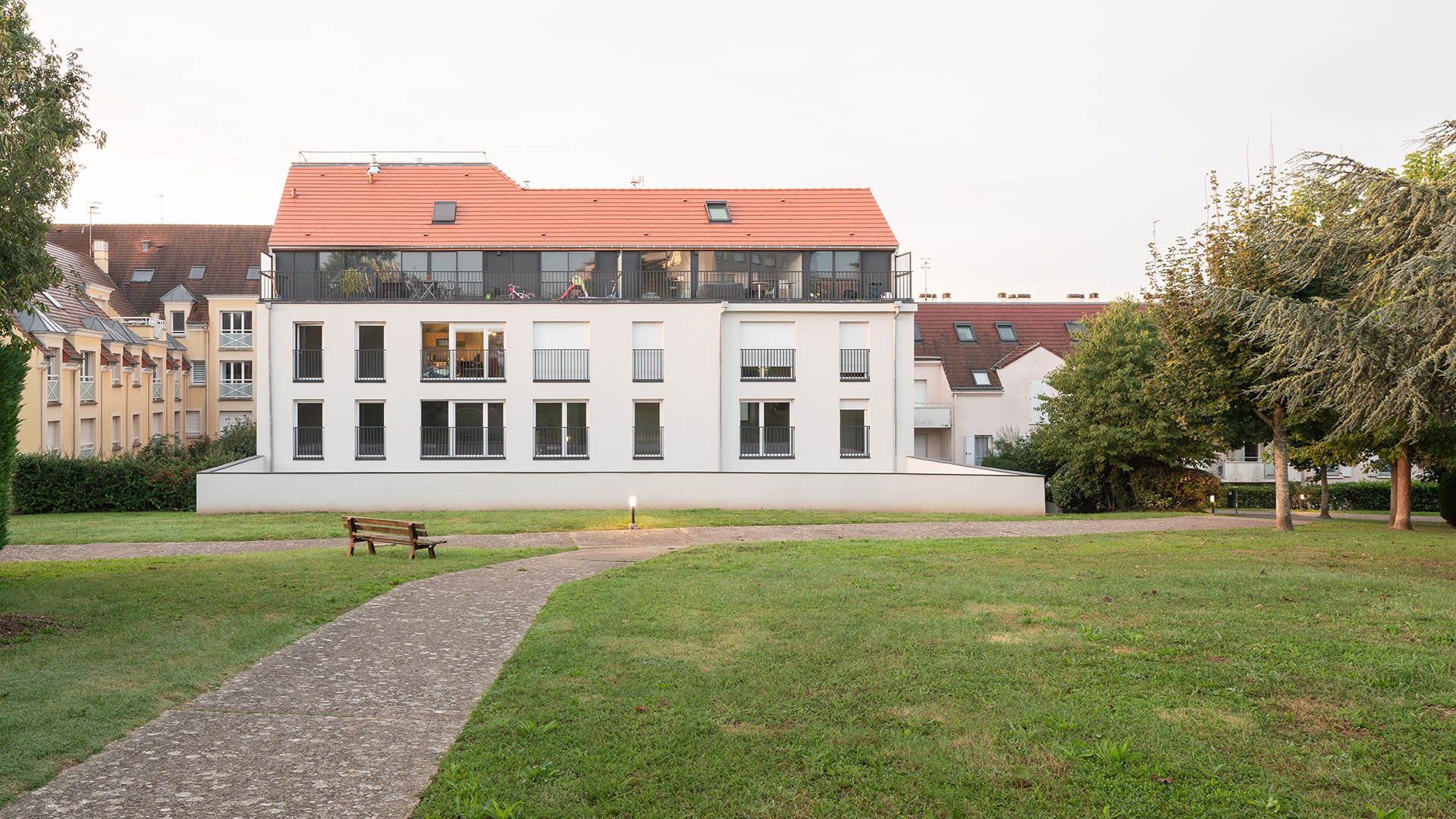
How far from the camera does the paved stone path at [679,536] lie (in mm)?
16953

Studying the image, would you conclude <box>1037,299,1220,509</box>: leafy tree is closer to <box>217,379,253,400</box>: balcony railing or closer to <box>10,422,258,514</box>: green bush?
<box>10,422,258,514</box>: green bush

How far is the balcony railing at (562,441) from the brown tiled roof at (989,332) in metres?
20.2

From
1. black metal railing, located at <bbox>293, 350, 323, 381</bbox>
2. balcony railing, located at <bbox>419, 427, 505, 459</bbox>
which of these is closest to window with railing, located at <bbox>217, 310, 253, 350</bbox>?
black metal railing, located at <bbox>293, 350, 323, 381</bbox>

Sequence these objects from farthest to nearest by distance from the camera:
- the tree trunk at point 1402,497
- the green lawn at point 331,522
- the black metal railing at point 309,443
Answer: the black metal railing at point 309,443 → the tree trunk at point 1402,497 → the green lawn at point 331,522

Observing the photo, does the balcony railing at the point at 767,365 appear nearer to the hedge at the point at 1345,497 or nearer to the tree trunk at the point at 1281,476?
the tree trunk at the point at 1281,476

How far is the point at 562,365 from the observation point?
100 ft

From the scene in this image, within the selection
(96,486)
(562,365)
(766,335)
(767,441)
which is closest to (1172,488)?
(767,441)

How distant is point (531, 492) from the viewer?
24234 millimetres

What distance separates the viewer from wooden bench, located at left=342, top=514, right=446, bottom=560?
1507 centimetres

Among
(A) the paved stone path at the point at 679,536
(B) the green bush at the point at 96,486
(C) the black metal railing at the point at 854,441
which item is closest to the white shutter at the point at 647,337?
(C) the black metal railing at the point at 854,441

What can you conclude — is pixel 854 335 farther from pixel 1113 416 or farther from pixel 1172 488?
pixel 1172 488

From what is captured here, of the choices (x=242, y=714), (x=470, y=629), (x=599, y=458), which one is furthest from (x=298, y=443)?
(x=242, y=714)

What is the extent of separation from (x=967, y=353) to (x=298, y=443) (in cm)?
3014

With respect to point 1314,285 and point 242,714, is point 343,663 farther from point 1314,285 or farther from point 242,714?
point 1314,285
